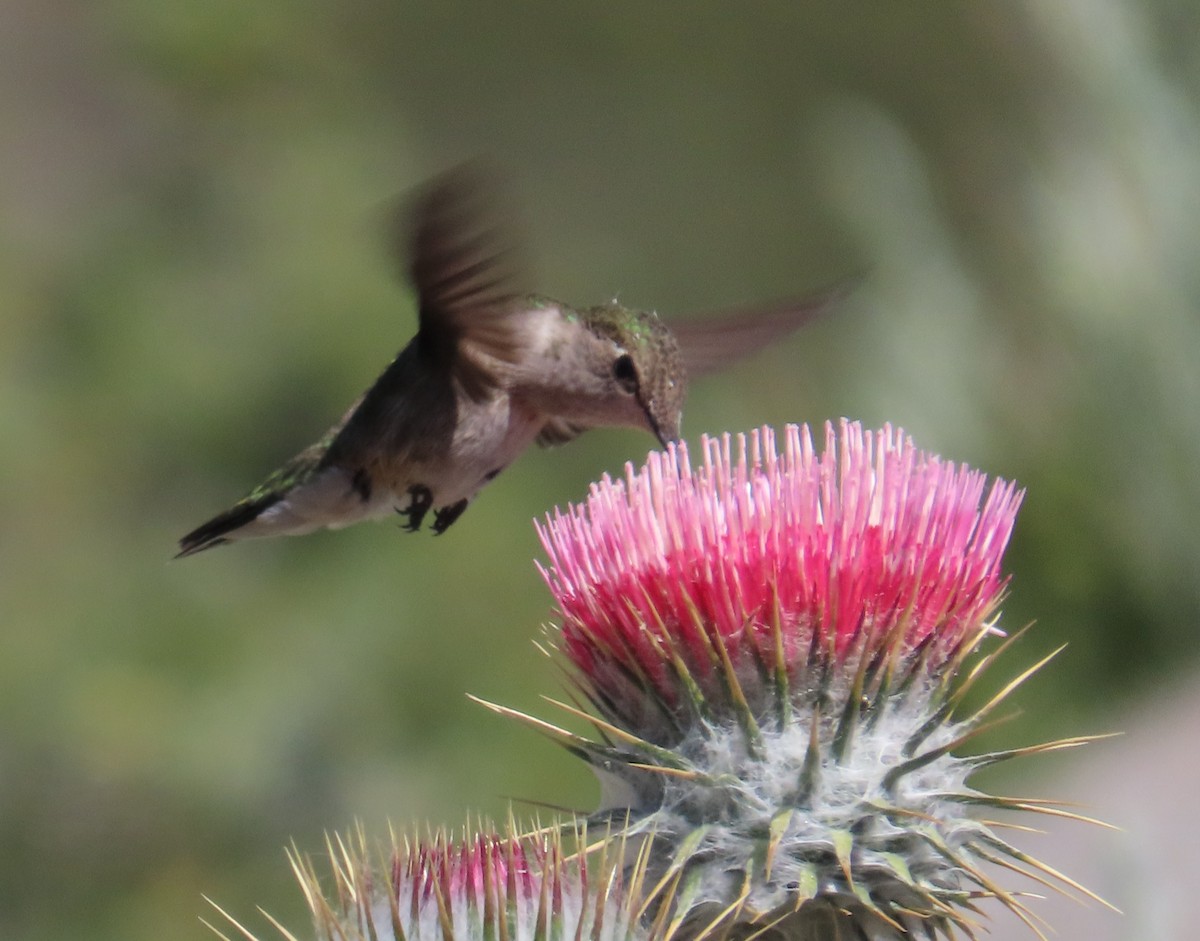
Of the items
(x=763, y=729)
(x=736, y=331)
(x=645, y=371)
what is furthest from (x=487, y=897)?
(x=736, y=331)

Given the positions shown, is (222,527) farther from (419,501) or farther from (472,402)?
(472,402)

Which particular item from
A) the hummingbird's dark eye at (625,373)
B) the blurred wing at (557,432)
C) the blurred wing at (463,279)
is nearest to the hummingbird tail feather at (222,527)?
the blurred wing at (463,279)

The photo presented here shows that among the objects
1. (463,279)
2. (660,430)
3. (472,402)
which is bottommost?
(660,430)

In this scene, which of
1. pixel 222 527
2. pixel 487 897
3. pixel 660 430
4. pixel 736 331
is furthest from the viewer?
pixel 736 331

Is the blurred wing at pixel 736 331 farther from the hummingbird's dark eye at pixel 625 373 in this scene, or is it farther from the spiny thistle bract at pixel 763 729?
the spiny thistle bract at pixel 763 729

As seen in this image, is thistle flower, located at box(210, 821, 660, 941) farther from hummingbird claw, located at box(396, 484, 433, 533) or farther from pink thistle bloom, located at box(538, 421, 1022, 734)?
hummingbird claw, located at box(396, 484, 433, 533)

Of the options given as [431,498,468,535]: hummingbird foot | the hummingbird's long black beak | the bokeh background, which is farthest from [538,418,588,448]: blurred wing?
the bokeh background

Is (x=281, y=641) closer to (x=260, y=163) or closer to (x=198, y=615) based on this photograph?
(x=198, y=615)

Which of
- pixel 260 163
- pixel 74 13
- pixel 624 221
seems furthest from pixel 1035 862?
pixel 74 13
